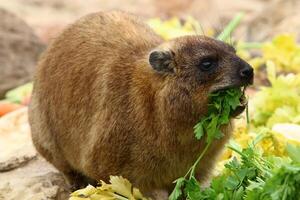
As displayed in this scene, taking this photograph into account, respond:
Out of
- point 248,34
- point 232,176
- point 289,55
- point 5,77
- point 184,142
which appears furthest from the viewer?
point 248,34

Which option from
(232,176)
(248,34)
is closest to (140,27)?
(232,176)

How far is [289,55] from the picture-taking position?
9.40m

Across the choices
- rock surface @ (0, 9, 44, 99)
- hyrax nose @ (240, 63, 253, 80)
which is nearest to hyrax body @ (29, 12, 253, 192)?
hyrax nose @ (240, 63, 253, 80)

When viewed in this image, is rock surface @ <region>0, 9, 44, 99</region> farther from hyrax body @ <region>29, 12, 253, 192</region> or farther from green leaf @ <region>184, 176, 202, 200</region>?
green leaf @ <region>184, 176, 202, 200</region>

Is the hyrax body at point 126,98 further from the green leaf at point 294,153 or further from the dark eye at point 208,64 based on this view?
the green leaf at point 294,153

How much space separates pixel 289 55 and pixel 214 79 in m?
4.04

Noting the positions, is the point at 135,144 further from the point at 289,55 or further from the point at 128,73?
the point at 289,55

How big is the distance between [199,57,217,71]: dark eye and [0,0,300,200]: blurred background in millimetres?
628

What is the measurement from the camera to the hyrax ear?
19.1 ft

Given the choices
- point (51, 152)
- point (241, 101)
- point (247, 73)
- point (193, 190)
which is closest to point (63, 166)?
point (51, 152)

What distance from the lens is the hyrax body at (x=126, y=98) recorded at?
566 centimetres

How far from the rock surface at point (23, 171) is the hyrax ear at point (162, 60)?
1338mm

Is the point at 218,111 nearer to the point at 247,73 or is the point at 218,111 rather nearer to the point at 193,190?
the point at 247,73

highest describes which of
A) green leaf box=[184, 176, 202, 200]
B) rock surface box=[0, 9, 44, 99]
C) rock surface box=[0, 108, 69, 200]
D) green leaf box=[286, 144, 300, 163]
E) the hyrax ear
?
the hyrax ear
